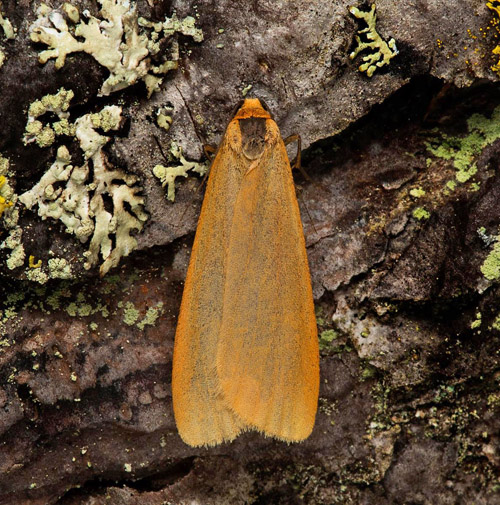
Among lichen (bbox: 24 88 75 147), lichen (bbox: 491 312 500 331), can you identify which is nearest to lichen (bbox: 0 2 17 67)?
lichen (bbox: 24 88 75 147)

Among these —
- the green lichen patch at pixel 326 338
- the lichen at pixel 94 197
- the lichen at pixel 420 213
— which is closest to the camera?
the lichen at pixel 94 197

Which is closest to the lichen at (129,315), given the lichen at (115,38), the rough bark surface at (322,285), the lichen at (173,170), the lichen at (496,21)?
the rough bark surface at (322,285)

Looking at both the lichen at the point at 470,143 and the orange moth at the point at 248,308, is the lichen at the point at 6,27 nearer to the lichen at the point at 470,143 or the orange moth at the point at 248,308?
the orange moth at the point at 248,308

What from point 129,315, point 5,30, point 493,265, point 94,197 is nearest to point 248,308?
point 129,315

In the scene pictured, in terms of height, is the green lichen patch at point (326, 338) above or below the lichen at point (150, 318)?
below

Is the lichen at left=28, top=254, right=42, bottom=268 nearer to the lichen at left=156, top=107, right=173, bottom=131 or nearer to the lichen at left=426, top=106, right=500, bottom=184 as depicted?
the lichen at left=156, top=107, right=173, bottom=131

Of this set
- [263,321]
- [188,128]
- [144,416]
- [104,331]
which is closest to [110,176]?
[188,128]

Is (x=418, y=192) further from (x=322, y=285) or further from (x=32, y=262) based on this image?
(x=32, y=262)
